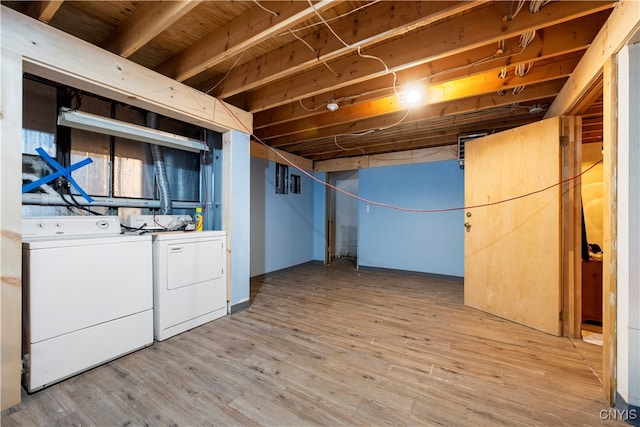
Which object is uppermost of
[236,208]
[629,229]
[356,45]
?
[356,45]

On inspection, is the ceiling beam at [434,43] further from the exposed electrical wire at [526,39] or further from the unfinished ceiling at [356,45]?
the exposed electrical wire at [526,39]

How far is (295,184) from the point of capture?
17.3 feet

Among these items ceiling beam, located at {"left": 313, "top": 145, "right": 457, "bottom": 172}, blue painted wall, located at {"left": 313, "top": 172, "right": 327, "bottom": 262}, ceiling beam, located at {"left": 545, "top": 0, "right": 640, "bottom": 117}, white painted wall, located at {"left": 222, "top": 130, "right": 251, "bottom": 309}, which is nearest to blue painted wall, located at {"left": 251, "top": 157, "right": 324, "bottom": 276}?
blue painted wall, located at {"left": 313, "top": 172, "right": 327, "bottom": 262}

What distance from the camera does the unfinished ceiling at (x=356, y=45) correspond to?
1.60 metres

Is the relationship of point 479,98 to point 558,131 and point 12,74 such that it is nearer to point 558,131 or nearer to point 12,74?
point 558,131

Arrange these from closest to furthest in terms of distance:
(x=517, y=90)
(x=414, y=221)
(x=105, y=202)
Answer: (x=105, y=202)
(x=517, y=90)
(x=414, y=221)

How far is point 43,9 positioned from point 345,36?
1.88 m

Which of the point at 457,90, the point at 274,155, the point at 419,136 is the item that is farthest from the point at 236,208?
the point at 419,136

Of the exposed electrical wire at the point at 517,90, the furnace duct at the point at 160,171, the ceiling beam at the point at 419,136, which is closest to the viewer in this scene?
the exposed electrical wire at the point at 517,90

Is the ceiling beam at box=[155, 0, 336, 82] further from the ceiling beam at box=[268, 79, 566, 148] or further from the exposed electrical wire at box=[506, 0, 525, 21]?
the ceiling beam at box=[268, 79, 566, 148]

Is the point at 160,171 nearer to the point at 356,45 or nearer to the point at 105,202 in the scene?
the point at 105,202

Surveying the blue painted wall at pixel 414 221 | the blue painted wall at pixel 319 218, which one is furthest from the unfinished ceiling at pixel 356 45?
the blue painted wall at pixel 319 218

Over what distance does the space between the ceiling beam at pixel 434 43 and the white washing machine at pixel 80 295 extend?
2055mm

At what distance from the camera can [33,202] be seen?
6.52ft
